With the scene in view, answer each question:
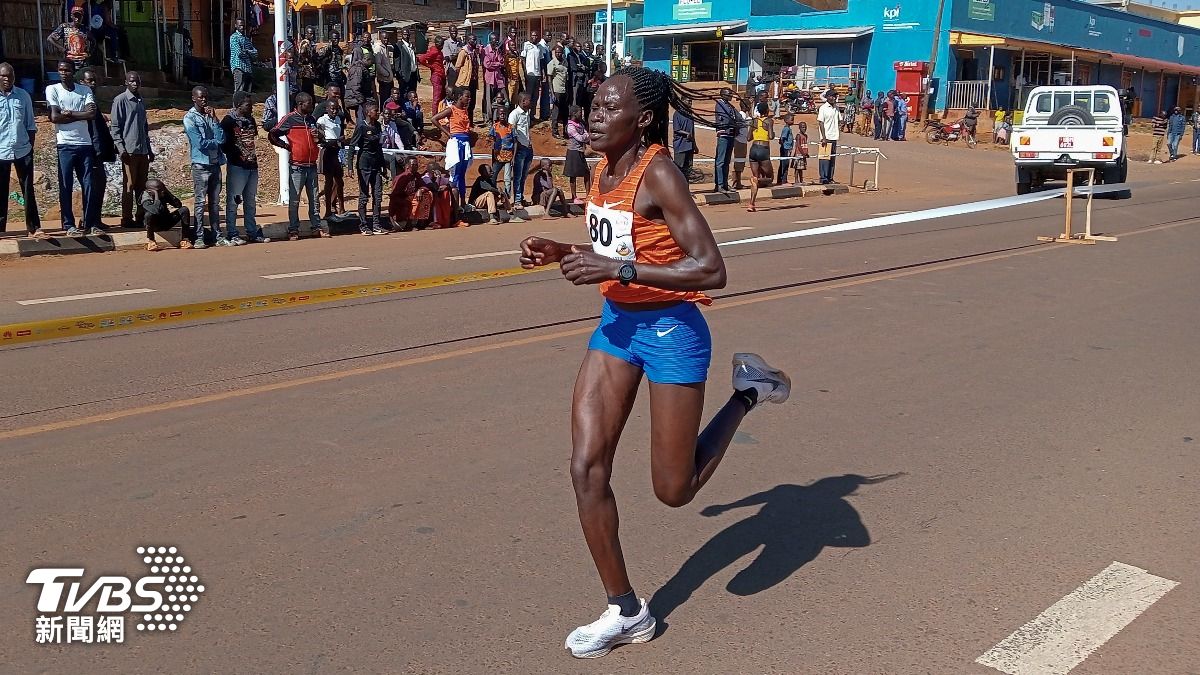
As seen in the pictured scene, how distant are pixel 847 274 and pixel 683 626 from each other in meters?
8.39

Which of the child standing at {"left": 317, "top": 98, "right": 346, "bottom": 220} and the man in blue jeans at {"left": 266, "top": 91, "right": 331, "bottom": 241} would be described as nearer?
the man in blue jeans at {"left": 266, "top": 91, "right": 331, "bottom": 241}

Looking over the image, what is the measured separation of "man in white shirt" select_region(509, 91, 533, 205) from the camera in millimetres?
A: 17922

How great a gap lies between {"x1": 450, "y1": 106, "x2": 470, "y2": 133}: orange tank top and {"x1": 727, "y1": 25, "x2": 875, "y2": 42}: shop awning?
117 feet

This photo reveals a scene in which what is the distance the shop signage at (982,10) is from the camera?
4991 cm

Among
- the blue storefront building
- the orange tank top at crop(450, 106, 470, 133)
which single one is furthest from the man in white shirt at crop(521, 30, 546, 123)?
the blue storefront building

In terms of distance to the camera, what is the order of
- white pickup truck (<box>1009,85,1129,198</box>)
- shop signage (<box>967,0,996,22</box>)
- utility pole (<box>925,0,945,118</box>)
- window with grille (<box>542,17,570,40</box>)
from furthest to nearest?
window with grille (<box>542,17,570,40</box>), shop signage (<box>967,0,996,22</box>), utility pole (<box>925,0,945,118</box>), white pickup truck (<box>1009,85,1129,198</box>)

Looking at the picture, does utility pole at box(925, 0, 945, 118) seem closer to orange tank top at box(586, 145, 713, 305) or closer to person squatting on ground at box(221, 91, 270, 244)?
person squatting on ground at box(221, 91, 270, 244)

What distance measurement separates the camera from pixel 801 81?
165 ft

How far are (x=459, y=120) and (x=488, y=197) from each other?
1.42 meters

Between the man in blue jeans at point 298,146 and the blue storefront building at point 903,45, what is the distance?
36288mm

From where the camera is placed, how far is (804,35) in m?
49.7

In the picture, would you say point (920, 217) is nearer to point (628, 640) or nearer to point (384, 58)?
point (628, 640)

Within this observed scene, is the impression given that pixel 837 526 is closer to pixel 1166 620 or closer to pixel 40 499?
pixel 1166 620

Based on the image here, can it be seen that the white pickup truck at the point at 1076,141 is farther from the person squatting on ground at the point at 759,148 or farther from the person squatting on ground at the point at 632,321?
the person squatting on ground at the point at 632,321
